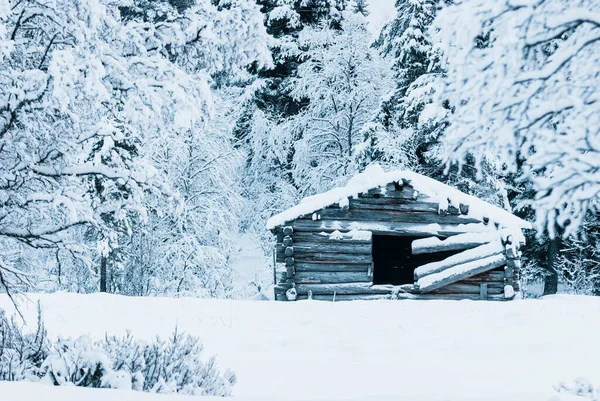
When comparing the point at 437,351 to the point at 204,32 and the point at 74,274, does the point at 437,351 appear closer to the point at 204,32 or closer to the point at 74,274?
the point at 204,32

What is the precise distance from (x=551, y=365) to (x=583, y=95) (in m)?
4.57

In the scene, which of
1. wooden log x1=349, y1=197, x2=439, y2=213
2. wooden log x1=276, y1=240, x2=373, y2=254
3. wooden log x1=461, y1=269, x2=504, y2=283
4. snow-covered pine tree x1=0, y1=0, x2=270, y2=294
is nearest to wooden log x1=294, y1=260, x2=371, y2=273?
wooden log x1=276, y1=240, x2=373, y2=254

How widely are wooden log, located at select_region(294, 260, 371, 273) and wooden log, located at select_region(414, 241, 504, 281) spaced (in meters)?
1.32

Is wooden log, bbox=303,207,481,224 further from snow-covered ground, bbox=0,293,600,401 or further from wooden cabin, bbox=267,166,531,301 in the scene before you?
snow-covered ground, bbox=0,293,600,401

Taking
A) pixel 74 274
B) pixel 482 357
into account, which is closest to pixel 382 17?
pixel 74 274

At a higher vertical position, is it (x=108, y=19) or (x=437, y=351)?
(x=108, y=19)

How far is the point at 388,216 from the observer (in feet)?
42.6

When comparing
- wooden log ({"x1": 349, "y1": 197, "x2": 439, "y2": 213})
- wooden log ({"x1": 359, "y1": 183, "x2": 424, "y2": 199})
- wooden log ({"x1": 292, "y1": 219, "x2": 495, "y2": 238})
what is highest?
wooden log ({"x1": 359, "y1": 183, "x2": 424, "y2": 199})

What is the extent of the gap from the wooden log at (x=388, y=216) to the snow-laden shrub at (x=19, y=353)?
26.4 feet

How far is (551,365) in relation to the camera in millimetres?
6750

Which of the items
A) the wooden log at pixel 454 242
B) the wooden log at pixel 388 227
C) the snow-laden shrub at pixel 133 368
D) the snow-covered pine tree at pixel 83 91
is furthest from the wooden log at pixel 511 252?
the snow-laden shrub at pixel 133 368

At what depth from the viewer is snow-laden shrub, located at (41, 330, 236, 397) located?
466 centimetres

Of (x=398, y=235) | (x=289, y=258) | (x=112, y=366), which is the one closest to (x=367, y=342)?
(x=112, y=366)

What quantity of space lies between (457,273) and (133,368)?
30.8ft
